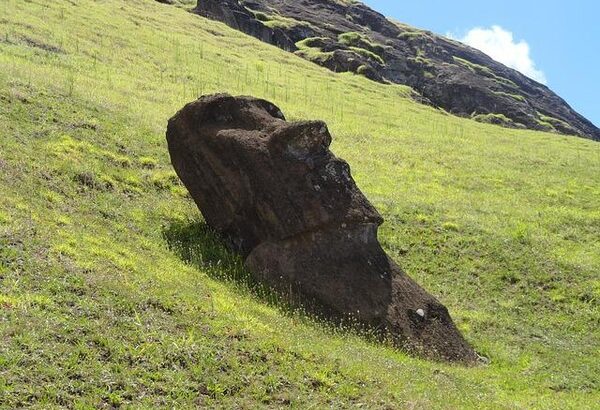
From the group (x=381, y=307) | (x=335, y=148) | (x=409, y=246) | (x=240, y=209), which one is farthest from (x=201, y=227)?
(x=335, y=148)

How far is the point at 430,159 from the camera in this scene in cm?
3862

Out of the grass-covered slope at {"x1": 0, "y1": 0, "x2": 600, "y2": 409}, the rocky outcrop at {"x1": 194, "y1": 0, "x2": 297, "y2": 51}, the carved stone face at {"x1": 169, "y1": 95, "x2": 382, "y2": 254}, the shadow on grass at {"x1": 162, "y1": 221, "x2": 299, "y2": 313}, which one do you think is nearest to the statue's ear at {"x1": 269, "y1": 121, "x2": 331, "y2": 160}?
the carved stone face at {"x1": 169, "y1": 95, "x2": 382, "y2": 254}

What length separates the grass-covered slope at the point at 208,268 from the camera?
10133mm

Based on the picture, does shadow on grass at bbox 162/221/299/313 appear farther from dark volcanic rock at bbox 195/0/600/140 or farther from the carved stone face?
dark volcanic rock at bbox 195/0/600/140

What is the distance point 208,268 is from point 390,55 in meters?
119

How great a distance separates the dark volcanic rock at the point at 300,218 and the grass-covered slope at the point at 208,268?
3.28ft

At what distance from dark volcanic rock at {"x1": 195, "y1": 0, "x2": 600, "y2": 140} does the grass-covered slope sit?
60.4 meters

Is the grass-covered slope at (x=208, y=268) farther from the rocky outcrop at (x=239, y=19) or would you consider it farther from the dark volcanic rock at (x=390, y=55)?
the dark volcanic rock at (x=390, y=55)

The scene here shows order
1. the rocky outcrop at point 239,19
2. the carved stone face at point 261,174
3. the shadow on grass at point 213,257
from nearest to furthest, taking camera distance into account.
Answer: the shadow on grass at point 213,257, the carved stone face at point 261,174, the rocky outcrop at point 239,19

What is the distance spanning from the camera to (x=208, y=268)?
16.5 meters

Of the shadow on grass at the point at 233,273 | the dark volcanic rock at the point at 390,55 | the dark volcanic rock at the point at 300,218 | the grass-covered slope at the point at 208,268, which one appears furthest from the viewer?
the dark volcanic rock at the point at 390,55

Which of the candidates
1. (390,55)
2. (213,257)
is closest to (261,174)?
(213,257)

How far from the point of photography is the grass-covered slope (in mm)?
10133

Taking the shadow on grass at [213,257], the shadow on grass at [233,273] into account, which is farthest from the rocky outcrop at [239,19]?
the shadow on grass at [233,273]
